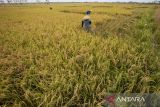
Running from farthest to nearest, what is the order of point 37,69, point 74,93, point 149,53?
point 149,53 < point 37,69 < point 74,93

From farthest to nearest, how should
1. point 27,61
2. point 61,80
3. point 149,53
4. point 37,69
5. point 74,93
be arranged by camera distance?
point 149,53, point 27,61, point 37,69, point 61,80, point 74,93

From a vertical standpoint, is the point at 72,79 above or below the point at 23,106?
above

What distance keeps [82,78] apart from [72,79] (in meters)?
0.18

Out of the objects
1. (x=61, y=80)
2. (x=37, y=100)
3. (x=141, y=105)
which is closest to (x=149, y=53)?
(x=141, y=105)

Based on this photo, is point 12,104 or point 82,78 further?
point 82,78

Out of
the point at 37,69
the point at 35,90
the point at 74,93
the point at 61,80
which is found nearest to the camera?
the point at 74,93

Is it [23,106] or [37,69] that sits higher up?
[37,69]

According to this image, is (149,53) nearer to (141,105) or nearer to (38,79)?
(141,105)

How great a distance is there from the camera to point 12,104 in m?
2.79

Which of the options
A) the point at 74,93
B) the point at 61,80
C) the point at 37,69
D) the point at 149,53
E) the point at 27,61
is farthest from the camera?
the point at 149,53

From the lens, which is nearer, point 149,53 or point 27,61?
point 27,61

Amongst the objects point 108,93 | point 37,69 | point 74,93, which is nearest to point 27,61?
point 37,69

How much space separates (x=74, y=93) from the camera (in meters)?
2.70

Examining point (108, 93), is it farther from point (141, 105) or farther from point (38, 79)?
point (38, 79)
